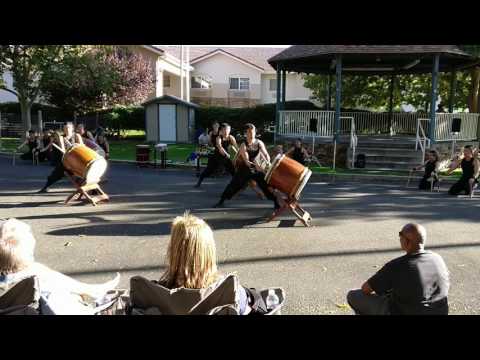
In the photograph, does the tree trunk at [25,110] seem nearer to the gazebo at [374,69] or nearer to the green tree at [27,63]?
the green tree at [27,63]

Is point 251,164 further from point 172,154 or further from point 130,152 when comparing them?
point 130,152

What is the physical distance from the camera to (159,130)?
95.8 feet

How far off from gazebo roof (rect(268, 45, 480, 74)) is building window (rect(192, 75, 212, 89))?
20.4 m

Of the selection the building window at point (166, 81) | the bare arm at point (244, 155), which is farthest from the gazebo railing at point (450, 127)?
the building window at point (166, 81)

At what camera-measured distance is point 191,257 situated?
3.25 m

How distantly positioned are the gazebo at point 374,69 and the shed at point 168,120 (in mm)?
7813

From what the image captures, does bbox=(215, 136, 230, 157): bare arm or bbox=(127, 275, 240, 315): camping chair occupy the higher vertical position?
bbox=(215, 136, 230, 157): bare arm

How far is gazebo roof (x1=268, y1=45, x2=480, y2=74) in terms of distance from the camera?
18125mm

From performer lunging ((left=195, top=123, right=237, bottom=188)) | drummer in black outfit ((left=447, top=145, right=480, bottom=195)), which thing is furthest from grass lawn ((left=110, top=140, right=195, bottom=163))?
drummer in black outfit ((left=447, top=145, right=480, bottom=195))

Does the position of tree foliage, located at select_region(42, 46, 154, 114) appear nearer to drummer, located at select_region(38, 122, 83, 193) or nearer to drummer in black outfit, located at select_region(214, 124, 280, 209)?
drummer, located at select_region(38, 122, 83, 193)
